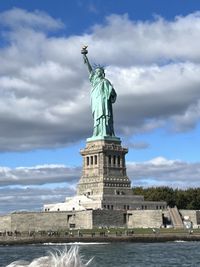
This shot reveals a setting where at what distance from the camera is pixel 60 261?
316cm

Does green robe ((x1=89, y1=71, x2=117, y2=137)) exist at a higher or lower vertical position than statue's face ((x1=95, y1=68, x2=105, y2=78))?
lower

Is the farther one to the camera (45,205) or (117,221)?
(45,205)

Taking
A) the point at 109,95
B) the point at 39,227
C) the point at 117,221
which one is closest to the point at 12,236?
the point at 39,227

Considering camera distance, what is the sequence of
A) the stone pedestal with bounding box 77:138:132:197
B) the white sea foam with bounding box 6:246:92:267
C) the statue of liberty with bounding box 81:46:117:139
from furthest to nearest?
the statue of liberty with bounding box 81:46:117:139 → the stone pedestal with bounding box 77:138:132:197 → the white sea foam with bounding box 6:246:92:267

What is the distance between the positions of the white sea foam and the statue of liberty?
337 feet

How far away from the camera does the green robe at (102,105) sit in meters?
108

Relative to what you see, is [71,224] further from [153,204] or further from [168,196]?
[168,196]

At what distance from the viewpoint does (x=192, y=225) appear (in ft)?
312

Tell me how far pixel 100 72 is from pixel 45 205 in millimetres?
25849

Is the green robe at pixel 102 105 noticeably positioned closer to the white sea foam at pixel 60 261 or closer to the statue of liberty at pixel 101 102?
the statue of liberty at pixel 101 102

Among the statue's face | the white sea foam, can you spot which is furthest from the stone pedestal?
the white sea foam

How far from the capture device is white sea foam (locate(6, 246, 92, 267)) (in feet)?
10.2

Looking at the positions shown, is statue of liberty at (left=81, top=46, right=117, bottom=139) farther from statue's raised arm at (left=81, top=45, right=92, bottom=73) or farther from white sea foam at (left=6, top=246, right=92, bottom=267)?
white sea foam at (left=6, top=246, right=92, bottom=267)

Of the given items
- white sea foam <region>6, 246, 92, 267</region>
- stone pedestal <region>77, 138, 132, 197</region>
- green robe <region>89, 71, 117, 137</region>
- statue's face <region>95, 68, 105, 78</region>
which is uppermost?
statue's face <region>95, 68, 105, 78</region>
